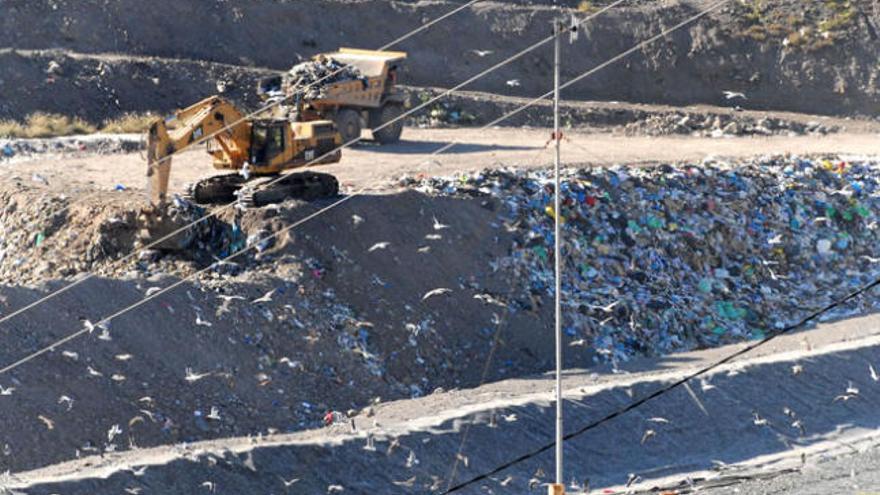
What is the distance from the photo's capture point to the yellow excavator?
25.7m

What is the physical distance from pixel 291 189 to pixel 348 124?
5929 mm

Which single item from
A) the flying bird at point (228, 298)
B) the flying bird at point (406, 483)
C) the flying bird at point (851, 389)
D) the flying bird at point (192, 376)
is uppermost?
the flying bird at point (228, 298)

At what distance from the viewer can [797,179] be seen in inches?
1208

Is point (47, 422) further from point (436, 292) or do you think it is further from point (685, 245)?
point (685, 245)

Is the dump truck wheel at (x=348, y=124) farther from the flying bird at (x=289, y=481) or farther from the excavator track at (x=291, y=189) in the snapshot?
the flying bird at (x=289, y=481)

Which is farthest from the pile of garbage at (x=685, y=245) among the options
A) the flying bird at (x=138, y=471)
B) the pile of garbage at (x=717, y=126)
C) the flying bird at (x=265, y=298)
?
the flying bird at (x=138, y=471)

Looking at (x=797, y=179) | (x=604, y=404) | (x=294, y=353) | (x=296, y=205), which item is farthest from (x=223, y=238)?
(x=797, y=179)

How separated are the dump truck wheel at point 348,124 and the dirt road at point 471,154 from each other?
25 centimetres

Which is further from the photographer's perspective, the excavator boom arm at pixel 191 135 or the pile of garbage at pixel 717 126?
the pile of garbage at pixel 717 126

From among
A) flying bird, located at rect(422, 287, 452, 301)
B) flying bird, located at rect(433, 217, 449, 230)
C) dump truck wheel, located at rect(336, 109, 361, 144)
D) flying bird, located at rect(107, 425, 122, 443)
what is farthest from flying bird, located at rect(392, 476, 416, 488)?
dump truck wheel, located at rect(336, 109, 361, 144)

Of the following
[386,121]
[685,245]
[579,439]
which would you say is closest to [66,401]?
[579,439]

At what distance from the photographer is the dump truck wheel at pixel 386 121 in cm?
3262

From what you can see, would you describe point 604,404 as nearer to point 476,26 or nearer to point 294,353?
point 294,353

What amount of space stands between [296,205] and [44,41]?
13.2m
